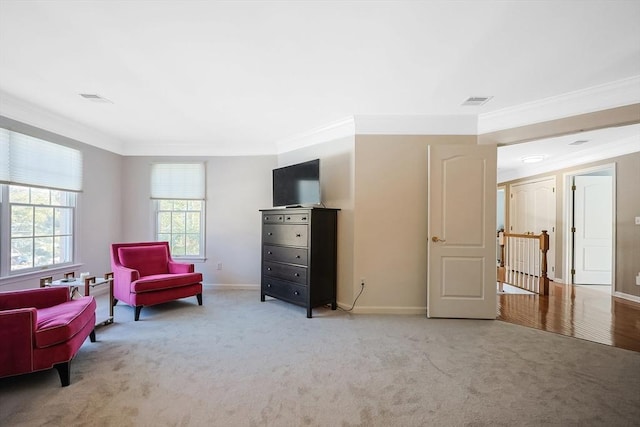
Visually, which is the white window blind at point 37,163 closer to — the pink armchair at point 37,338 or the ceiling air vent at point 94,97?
the ceiling air vent at point 94,97

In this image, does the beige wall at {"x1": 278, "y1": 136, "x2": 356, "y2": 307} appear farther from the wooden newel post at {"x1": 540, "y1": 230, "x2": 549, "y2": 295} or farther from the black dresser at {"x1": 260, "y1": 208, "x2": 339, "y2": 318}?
the wooden newel post at {"x1": 540, "y1": 230, "x2": 549, "y2": 295}

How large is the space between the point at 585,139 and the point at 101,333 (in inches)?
273

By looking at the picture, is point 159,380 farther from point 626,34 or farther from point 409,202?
point 626,34

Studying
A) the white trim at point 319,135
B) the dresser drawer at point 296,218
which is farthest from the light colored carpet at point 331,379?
the white trim at point 319,135

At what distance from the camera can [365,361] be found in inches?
97.4

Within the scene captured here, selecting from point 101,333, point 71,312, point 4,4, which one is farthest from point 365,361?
point 4,4

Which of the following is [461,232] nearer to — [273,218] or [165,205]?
[273,218]

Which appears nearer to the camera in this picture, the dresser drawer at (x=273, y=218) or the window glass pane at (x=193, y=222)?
the dresser drawer at (x=273, y=218)

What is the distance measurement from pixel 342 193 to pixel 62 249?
394 cm

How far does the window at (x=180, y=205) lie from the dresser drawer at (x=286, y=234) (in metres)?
1.56

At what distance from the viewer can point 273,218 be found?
412 cm

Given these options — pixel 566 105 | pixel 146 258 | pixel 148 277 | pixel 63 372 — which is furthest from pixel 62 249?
pixel 566 105

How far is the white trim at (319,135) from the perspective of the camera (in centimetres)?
380

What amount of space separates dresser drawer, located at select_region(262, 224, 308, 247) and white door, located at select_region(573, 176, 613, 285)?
18.2 feet
